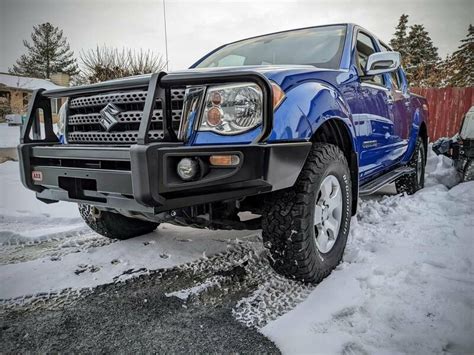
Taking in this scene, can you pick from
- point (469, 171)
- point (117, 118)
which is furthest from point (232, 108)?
point (469, 171)

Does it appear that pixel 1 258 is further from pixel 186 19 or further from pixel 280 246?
pixel 186 19

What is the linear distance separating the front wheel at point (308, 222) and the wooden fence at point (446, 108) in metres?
8.03

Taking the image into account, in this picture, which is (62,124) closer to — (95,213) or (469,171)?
(95,213)

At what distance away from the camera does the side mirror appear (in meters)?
2.76

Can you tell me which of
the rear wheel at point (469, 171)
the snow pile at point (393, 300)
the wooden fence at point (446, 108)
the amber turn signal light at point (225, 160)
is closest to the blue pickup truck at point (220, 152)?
the amber turn signal light at point (225, 160)

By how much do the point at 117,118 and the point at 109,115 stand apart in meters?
0.05

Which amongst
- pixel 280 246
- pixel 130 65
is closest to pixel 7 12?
pixel 280 246

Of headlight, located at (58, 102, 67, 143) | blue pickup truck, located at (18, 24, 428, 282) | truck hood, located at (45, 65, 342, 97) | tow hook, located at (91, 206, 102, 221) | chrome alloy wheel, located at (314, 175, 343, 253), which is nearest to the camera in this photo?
blue pickup truck, located at (18, 24, 428, 282)

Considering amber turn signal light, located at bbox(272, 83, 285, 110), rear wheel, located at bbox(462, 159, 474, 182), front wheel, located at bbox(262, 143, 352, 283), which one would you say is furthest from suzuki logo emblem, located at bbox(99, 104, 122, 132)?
rear wheel, located at bbox(462, 159, 474, 182)

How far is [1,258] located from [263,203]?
6.92ft

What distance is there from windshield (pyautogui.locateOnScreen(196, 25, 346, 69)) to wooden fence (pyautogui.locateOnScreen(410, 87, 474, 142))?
7025mm

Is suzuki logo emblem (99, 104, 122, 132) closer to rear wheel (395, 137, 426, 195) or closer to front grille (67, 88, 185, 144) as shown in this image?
front grille (67, 88, 185, 144)

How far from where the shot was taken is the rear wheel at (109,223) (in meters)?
2.76

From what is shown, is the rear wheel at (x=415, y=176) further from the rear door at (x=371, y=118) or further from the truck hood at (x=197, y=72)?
the truck hood at (x=197, y=72)
